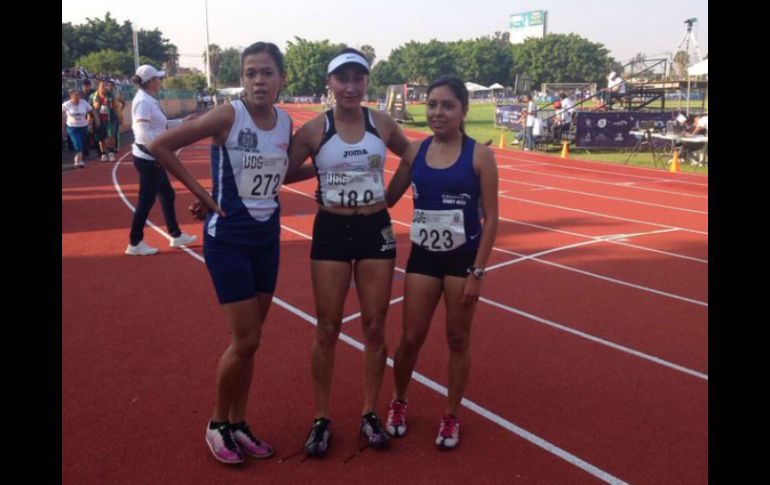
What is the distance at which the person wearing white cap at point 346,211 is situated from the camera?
3.43 meters

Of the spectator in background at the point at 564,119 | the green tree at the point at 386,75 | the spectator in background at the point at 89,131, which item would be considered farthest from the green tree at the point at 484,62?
the spectator in background at the point at 89,131

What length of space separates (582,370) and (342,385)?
1.75 meters

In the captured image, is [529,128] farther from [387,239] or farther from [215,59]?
[215,59]

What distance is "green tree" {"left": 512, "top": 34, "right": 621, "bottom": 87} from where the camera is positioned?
333 feet

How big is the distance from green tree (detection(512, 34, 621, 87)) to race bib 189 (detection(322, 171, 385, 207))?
10273cm

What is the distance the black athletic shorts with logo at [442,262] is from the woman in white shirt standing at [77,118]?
1480 cm

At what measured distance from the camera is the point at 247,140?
10.7 feet

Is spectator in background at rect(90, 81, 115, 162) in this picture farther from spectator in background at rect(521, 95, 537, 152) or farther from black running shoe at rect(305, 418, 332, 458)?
black running shoe at rect(305, 418, 332, 458)

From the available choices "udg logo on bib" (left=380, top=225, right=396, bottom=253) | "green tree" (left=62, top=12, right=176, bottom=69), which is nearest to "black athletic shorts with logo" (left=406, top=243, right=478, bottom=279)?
"udg logo on bib" (left=380, top=225, right=396, bottom=253)

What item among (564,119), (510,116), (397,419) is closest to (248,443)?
(397,419)

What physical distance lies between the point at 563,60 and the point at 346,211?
107 m

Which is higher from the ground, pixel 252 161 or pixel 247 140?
pixel 247 140

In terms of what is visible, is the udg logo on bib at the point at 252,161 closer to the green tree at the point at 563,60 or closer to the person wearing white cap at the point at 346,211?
the person wearing white cap at the point at 346,211

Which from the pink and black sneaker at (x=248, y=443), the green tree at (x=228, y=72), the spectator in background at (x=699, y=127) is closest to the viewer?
the pink and black sneaker at (x=248, y=443)
